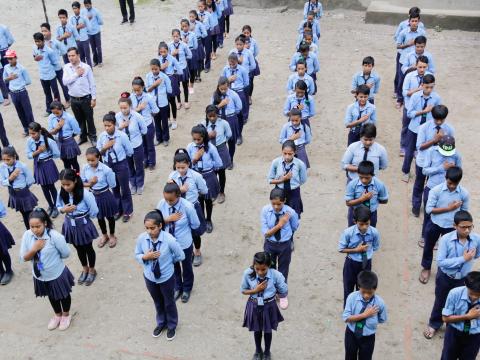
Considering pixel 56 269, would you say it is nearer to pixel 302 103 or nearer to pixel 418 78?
pixel 302 103

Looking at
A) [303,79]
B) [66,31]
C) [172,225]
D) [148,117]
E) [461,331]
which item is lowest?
[461,331]

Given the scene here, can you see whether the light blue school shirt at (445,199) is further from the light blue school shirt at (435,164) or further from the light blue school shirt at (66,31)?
the light blue school shirt at (66,31)

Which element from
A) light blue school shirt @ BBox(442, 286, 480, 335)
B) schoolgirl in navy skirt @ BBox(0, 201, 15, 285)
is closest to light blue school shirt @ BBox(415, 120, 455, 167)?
light blue school shirt @ BBox(442, 286, 480, 335)

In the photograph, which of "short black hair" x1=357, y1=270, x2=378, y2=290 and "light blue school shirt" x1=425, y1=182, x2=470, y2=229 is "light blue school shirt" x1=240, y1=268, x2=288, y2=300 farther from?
"light blue school shirt" x1=425, y1=182, x2=470, y2=229

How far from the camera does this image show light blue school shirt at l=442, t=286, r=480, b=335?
15.9 feet

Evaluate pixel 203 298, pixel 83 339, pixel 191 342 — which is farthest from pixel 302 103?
pixel 83 339

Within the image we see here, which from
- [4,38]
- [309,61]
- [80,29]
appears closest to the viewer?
[309,61]

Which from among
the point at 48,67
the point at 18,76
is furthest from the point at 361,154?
the point at 48,67

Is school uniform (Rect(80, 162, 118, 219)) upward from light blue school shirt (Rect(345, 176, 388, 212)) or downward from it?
downward

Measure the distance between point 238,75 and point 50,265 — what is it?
515 cm

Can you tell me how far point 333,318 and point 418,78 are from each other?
4209 mm

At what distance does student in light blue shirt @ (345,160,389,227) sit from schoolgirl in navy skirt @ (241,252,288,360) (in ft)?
5.06

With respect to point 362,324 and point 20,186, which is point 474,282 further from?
point 20,186

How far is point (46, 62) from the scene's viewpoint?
10562mm
